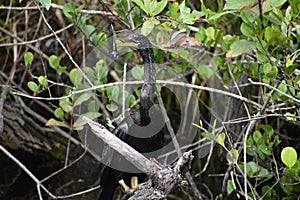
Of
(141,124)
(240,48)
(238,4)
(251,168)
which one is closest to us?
(238,4)

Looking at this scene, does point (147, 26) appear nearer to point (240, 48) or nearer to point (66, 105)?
point (240, 48)

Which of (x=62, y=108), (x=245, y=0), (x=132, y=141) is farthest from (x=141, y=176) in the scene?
(x=245, y=0)

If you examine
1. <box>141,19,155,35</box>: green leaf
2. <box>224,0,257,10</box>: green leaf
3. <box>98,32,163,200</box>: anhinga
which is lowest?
<box>98,32,163,200</box>: anhinga

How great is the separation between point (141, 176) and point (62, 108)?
42 cm

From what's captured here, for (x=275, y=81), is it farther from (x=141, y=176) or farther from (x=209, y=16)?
(x=141, y=176)

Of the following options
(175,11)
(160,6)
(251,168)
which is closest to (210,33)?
(175,11)

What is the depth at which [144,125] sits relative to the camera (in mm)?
2072

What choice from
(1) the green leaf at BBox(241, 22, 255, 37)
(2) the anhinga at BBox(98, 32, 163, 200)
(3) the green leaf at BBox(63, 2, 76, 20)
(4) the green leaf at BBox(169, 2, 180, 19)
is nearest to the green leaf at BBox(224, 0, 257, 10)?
(1) the green leaf at BBox(241, 22, 255, 37)

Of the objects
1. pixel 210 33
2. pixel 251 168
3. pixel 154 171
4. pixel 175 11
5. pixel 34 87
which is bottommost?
pixel 251 168

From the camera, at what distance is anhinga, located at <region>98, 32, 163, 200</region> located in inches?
74.0

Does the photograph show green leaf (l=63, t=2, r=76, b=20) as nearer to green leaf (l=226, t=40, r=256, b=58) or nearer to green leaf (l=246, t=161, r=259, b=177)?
green leaf (l=226, t=40, r=256, b=58)

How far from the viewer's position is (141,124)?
2.07 metres

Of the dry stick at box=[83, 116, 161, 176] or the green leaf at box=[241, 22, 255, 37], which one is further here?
the green leaf at box=[241, 22, 255, 37]

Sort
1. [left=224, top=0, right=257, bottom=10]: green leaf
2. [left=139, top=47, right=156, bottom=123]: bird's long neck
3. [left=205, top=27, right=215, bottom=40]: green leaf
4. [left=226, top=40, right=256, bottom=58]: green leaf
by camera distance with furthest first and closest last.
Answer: [left=205, top=27, right=215, bottom=40]: green leaf < [left=139, top=47, right=156, bottom=123]: bird's long neck < [left=226, top=40, right=256, bottom=58]: green leaf < [left=224, top=0, right=257, bottom=10]: green leaf
